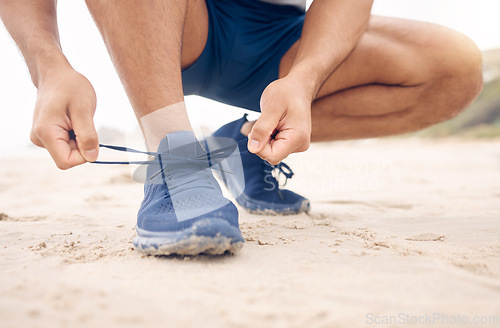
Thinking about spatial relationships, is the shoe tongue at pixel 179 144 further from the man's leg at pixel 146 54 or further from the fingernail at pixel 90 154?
the fingernail at pixel 90 154

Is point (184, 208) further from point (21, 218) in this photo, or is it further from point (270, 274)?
point (21, 218)

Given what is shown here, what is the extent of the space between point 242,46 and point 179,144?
64cm

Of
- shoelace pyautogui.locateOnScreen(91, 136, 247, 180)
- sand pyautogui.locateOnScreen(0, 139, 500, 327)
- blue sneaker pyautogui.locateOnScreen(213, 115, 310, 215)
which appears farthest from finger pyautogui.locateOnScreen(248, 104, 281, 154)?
blue sneaker pyautogui.locateOnScreen(213, 115, 310, 215)

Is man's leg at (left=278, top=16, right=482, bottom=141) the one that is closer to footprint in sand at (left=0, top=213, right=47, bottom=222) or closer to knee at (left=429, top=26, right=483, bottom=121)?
knee at (left=429, top=26, right=483, bottom=121)

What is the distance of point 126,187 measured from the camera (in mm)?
2385

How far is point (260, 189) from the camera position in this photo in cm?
149

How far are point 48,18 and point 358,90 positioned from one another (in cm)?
121

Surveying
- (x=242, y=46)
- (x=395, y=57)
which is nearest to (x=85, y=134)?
(x=242, y=46)

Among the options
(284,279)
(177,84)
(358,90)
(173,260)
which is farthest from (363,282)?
(358,90)

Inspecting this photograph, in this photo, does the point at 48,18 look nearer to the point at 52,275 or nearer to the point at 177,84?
the point at 177,84

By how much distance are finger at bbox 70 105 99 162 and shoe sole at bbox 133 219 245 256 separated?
24 centimetres

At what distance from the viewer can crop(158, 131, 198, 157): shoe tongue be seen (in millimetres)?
950

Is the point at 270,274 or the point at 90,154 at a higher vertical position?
the point at 90,154

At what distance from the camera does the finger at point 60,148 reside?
31.8 inches
